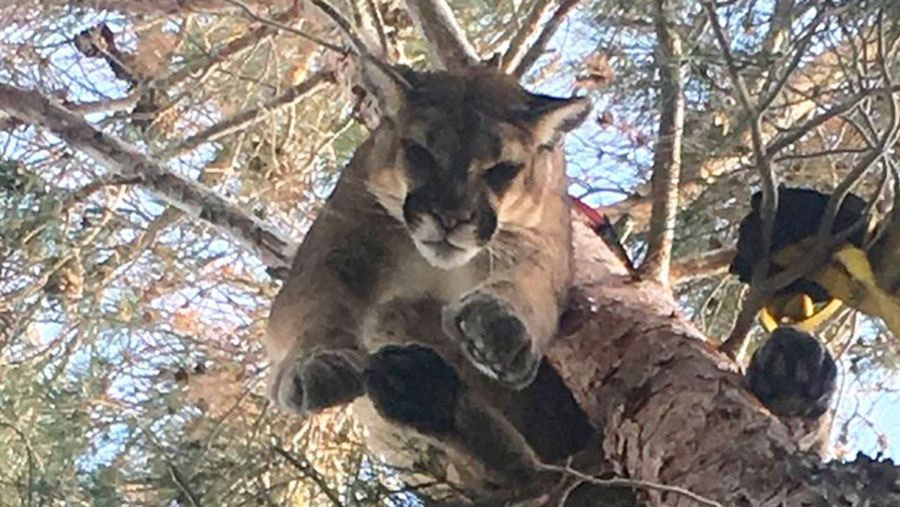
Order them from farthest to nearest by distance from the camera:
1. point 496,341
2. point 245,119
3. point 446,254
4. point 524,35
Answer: point 245,119
point 524,35
point 446,254
point 496,341

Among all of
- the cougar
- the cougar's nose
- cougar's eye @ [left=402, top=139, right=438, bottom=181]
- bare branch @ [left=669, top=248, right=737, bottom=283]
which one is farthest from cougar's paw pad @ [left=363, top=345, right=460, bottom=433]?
bare branch @ [left=669, top=248, right=737, bottom=283]

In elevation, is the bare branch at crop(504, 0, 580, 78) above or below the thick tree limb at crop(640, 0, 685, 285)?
above

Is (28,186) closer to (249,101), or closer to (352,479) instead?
(249,101)

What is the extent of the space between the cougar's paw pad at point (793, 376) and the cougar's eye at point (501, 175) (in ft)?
1.69

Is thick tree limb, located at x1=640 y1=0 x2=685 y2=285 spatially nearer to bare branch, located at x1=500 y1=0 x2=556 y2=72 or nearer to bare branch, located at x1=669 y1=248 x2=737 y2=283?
bare branch, located at x1=669 y1=248 x2=737 y2=283

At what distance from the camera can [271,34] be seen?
10.2ft

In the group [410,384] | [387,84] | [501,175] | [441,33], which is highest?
[441,33]

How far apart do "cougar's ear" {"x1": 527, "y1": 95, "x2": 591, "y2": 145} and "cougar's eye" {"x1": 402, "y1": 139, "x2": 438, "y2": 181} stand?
197 mm

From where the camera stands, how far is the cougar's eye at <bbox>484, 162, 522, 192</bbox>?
7.18ft

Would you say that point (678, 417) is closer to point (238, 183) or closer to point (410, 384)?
point (410, 384)

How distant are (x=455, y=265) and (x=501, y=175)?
0.52 ft

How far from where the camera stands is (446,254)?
6.92 ft

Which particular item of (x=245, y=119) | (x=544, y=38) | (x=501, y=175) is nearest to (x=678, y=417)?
(x=501, y=175)

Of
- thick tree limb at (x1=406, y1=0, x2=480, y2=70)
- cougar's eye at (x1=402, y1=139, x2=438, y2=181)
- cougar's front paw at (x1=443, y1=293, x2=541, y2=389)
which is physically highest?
thick tree limb at (x1=406, y1=0, x2=480, y2=70)
